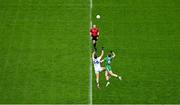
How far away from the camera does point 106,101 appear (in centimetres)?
2877

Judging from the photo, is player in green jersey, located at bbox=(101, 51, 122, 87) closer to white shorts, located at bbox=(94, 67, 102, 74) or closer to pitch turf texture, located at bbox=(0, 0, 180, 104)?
pitch turf texture, located at bbox=(0, 0, 180, 104)

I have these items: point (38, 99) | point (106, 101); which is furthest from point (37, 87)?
point (106, 101)

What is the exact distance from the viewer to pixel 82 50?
3231cm

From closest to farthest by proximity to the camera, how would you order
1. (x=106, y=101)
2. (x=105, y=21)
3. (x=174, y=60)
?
(x=106, y=101), (x=174, y=60), (x=105, y=21)

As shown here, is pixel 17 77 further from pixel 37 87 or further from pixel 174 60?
pixel 174 60

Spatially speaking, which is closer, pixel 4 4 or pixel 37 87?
pixel 37 87

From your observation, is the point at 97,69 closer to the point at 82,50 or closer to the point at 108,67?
the point at 108,67

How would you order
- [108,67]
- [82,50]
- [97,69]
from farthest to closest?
[82,50], [108,67], [97,69]

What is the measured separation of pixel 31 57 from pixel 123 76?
552 centimetres

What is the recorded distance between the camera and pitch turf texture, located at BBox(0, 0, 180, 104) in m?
29.3

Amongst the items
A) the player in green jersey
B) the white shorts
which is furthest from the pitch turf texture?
the white shorts

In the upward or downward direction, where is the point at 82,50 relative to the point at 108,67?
upward

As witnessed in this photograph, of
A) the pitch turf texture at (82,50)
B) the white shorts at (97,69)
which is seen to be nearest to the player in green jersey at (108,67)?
the pitch turf texture at (82,50)

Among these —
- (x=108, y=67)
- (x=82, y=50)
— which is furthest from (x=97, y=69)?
(x=82, y=50)
